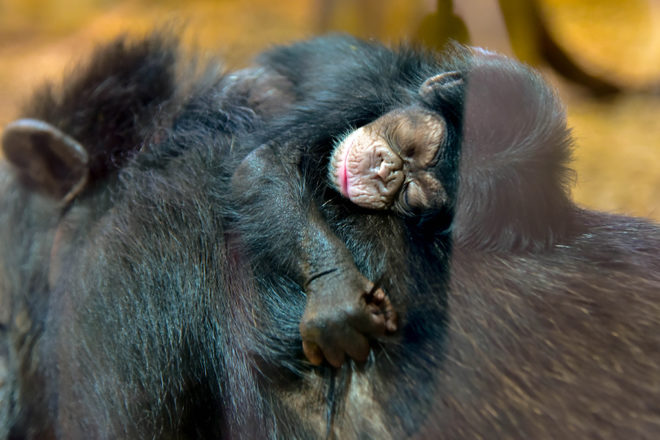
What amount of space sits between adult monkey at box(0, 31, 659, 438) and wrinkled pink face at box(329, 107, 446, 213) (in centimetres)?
4

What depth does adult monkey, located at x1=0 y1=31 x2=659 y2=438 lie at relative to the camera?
1.27 meters

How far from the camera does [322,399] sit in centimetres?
143

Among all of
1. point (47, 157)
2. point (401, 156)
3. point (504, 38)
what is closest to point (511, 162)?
point (401, 156)

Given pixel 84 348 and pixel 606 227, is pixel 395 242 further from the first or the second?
pixel 84 348

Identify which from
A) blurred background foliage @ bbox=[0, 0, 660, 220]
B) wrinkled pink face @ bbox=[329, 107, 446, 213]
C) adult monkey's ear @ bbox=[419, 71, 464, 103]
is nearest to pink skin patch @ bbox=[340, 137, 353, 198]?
wrinkled pink face @ bbox=[329, 107, 446, 213]

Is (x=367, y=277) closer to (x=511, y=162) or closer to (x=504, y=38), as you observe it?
(x=511, y=162)

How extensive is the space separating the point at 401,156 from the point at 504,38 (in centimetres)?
50

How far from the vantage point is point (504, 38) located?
1775mm

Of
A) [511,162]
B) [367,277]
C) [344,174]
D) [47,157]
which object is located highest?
[511,162]

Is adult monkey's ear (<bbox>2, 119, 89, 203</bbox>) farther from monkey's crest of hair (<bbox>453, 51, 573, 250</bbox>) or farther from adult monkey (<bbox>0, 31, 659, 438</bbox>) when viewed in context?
monkey's crest of hair (<bbox>453, 51, 573, 250</bbox>)

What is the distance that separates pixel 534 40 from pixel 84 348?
2543 mm

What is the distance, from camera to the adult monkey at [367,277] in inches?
49.9

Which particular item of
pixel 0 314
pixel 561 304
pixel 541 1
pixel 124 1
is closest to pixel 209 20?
pixel 124 1

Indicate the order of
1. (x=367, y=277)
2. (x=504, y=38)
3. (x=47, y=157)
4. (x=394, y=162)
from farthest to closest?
(x=47, y=157), (x=504, y=38), (x=394, y=162), (x=367, y=277)
